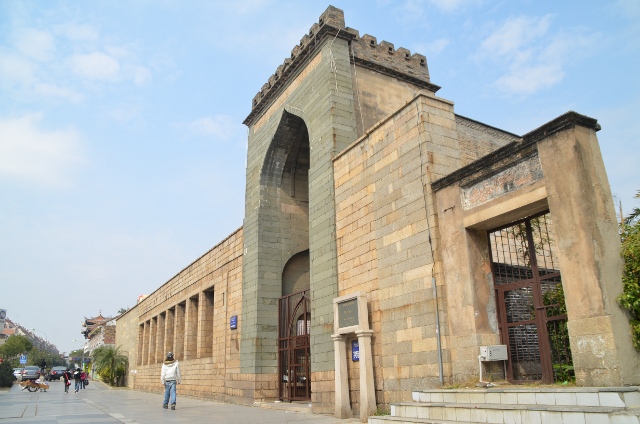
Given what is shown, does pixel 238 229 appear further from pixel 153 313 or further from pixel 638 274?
pixel 153 313

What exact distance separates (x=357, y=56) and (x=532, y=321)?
8.37m

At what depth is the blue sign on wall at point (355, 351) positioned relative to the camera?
961 cm

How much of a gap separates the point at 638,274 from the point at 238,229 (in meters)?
12.4

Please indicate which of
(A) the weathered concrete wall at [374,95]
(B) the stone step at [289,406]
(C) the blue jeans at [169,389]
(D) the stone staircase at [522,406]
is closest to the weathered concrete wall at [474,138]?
(A) the weathered concrete wall at [374,95]

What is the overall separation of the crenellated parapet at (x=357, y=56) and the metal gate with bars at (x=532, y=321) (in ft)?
23.9

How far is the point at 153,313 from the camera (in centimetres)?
2781

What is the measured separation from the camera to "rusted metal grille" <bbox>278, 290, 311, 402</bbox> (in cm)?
1283

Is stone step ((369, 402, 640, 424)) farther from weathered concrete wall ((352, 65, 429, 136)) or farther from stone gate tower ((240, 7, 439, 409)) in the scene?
weathered concrete wall ((352, 65, 429, 136))

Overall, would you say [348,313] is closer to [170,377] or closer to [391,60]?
[170,377]

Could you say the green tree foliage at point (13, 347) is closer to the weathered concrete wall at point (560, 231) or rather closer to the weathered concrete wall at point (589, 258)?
the weathered concrete wall at point (560, 231)

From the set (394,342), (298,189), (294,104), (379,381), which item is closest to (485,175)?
(394,342)

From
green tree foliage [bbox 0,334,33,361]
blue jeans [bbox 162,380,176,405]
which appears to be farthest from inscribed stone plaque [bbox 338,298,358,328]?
green tree foliage [bbox 0,334,33,361]

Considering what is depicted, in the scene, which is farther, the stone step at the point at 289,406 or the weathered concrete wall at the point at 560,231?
the stone step at the point at 289,406

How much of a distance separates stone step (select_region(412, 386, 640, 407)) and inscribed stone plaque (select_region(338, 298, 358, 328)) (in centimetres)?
230
